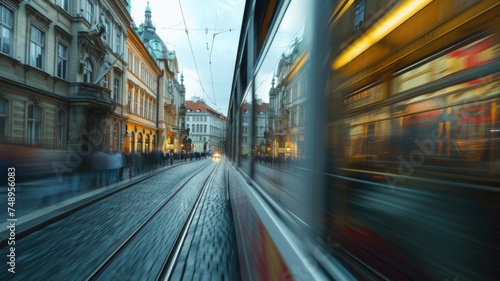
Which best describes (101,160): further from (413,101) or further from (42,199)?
(413,101)

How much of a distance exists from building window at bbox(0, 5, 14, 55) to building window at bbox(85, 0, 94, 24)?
633cm

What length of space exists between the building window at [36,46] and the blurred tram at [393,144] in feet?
49.2

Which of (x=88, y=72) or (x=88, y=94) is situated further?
(x=88, y=72)

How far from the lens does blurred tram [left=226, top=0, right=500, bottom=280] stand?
2.09 ft

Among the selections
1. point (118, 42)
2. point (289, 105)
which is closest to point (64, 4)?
point (118, 42)

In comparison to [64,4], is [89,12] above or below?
above

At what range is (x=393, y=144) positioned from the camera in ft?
2.94

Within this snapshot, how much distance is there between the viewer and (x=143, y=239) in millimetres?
4445

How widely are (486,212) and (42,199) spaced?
873cm

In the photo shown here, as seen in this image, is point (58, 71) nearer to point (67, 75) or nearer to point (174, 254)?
point (67, 75)

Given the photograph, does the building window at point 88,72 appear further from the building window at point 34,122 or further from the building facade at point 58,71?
the building window at point 34,122

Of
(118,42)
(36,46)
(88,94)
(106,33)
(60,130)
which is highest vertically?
(118,42)

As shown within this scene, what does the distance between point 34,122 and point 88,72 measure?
584cm

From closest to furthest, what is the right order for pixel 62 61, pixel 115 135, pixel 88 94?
pixel 62 61 → pixel 88 94 → pixel 115 135
